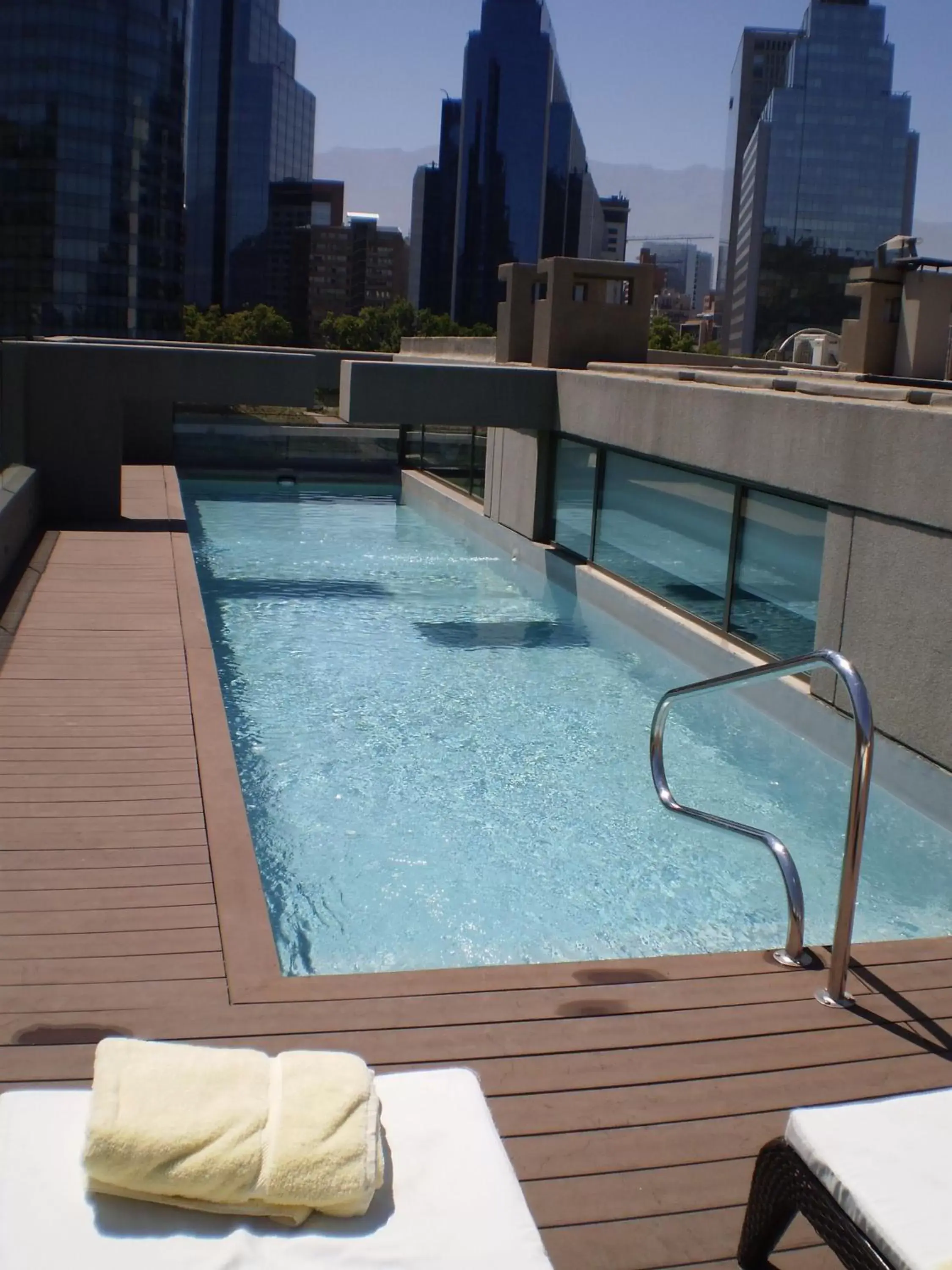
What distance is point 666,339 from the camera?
53.1 metres

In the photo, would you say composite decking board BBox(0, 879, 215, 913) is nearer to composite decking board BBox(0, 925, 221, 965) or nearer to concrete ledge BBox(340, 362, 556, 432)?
composite decking board BBox(0, 925, 221, 965)

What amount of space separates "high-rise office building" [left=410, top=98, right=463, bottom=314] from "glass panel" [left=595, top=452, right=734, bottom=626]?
174 meters

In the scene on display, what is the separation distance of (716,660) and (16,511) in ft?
22.1

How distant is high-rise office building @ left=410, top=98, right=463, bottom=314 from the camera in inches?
7397

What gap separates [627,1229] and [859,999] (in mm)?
1417

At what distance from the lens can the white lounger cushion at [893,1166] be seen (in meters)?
2.36

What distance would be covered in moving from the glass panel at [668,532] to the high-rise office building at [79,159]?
92616mm

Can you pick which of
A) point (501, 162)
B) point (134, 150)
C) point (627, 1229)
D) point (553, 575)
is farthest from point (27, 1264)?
point (501, 162)

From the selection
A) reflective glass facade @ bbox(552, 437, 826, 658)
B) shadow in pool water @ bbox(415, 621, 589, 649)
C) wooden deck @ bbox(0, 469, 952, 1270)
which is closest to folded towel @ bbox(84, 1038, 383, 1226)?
wooden deck @ bbox(0, 469, 952, 1270)

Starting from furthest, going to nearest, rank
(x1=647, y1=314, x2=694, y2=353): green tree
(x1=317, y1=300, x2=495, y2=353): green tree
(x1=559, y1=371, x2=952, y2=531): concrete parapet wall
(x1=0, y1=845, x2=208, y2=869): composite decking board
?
1. (x1=317, y1=300, x2=495, y2=353): green tree
2. (x1=647, y1=314, x2=694, y2=353): green tree
3. (x1=559, y1=371, x2=952, y2=531): concrete parapet wall
4. (x1=0, y1=845, x2=208, y2=869): composite decking board

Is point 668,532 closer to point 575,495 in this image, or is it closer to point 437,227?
point 575,495

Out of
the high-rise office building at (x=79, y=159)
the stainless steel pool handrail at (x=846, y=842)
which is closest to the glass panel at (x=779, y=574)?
the stainless steel pool handrail at (x=846, y=842)

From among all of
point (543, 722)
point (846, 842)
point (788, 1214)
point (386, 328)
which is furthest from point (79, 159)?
point (788, 1214)

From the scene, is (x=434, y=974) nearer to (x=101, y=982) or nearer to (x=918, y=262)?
(x=101, y=982)
